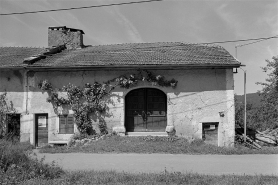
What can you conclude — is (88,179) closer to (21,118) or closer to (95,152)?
(95,152)

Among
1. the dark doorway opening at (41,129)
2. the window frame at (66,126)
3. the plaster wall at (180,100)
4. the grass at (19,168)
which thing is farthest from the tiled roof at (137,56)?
the grass at (19,168)

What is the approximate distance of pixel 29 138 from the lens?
A: 13.2 m

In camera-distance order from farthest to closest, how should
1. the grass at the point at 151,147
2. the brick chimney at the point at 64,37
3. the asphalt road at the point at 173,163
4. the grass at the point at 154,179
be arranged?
the brick chimney at the point at 64,37
the grass at the point at 151,147
the asphalt road at the point at 173,163
the grass at the point at 154,179

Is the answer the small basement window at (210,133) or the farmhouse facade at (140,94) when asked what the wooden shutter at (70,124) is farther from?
the small basement window at (210,133)

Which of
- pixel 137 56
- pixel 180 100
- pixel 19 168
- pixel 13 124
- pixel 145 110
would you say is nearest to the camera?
pixel 19 168

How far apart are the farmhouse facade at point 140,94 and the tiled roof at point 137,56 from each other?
1.9 inches

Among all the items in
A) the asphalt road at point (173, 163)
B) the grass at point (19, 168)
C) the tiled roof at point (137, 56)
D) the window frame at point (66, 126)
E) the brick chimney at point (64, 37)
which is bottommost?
the asphalt road at point (173, 163)

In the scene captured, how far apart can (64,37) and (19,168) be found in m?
12.4

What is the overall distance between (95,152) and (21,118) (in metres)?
5.30

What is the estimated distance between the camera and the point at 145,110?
43.5 feet

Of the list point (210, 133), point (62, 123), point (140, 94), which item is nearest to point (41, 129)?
point (62, 123)

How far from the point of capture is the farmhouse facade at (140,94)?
1245 centimetres

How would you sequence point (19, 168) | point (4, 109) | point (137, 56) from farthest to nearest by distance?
point (137, 56) → point (4, 109) → point (19, 168)

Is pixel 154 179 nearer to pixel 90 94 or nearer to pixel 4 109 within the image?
pixel 90 94
